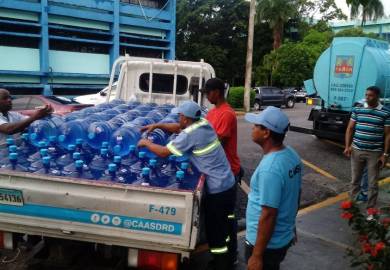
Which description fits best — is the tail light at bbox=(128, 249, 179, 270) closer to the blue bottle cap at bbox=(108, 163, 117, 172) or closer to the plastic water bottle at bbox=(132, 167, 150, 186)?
the plastic water bottle at bbox=(132, 167, 150, 186)

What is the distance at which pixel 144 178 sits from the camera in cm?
353

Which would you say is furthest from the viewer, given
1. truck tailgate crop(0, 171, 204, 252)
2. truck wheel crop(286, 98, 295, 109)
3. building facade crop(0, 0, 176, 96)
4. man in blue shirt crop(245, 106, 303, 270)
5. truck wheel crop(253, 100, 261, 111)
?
truck wheel crop(286, 98, 295, 109)

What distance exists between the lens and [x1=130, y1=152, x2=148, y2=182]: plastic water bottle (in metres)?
3.70

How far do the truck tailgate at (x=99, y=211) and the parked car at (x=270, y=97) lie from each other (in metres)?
24.6

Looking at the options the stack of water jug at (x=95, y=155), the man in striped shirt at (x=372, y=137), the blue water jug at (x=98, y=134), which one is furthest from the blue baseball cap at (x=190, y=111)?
the man in striped shirt at (x=372, y=137)

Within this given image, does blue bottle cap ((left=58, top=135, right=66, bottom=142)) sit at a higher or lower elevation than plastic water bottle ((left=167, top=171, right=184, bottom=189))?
higher

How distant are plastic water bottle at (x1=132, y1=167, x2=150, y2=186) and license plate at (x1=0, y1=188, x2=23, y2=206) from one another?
88 cm

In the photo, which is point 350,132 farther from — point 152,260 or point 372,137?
point 152,260

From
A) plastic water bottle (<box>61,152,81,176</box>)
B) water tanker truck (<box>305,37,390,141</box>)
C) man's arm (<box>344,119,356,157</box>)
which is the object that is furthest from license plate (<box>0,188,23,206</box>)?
water tanker truck (<box>305,37,390,141</box>)

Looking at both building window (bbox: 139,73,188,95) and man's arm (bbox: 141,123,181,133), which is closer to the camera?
man's arm (bbox: 141,123,181,133)

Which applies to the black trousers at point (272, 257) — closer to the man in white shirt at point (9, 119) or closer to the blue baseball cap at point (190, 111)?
the blue baseball cap at point (190, 111)

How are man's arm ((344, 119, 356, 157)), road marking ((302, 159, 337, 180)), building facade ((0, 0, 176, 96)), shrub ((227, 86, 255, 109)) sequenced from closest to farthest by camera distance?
man's arm ((344, 119, 356, 157)) < road marking ((302, 159, 337, 180)) < building facade ((0, 0, 176, 96)) < shrub ((227, 86, 255, 109))

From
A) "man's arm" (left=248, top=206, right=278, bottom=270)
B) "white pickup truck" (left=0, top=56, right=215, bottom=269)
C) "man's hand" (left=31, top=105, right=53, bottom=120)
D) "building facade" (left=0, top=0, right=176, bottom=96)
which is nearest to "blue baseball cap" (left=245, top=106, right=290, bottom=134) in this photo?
"man's arm" (left=248, top=206, right=278, bottom=270)

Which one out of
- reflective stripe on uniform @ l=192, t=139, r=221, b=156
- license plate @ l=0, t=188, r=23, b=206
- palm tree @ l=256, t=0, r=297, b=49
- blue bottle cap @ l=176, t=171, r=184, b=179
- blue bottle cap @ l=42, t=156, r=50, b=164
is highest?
palm tree @ l=256, t=0, r=297, b=49
